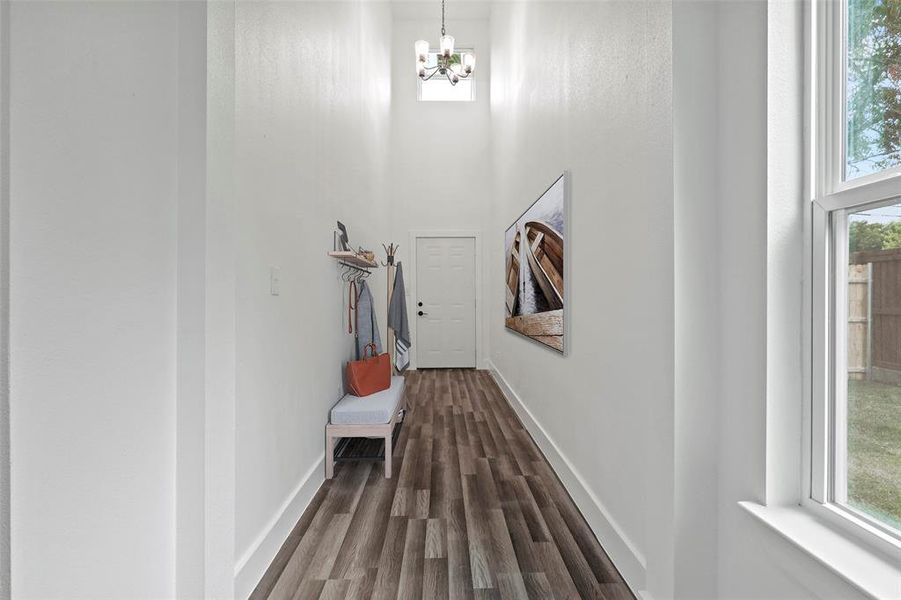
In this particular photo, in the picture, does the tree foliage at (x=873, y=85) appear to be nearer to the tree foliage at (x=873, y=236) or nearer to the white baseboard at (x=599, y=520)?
the tree foliage at (x=873, y=236)

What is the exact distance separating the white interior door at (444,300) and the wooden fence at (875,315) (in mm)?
5050

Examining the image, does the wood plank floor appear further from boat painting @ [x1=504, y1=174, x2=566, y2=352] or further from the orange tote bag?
boat painting @ [x1=504, y1=174, x2=566, y2=352]

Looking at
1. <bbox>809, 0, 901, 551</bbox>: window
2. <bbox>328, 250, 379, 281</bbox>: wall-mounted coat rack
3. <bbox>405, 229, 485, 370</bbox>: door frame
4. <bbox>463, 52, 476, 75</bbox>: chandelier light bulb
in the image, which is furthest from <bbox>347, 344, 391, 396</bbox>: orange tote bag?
<bbox>463, 52, 476, 75</bbox>: chandelier light bulb

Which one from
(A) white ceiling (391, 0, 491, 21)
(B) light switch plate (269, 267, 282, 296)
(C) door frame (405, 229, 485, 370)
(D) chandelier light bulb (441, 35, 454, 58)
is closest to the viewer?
(B) light switch plate (269, 267, 282, 296)

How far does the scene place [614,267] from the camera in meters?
1.61

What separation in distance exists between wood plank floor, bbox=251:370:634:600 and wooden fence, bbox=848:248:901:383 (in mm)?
1071

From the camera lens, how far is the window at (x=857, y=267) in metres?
0.82

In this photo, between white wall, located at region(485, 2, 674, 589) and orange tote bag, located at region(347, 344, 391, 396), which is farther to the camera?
orange tote bag, located at region(347, 344, 391, 396)

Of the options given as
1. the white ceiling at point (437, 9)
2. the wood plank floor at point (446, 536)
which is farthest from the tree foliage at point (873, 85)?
the white ceiling at point (437, 9)

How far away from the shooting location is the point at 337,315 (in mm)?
2703

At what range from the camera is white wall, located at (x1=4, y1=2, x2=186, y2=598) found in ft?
2.51

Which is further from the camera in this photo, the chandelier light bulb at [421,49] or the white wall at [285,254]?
the chandelier light bulb at [421,49]

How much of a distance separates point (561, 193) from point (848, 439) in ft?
5.40

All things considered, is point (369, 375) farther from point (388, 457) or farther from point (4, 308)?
point (4, 308)
